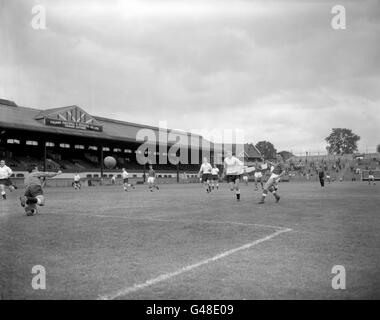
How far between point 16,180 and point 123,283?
33.3 metres

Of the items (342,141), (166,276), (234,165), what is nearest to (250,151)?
(342,141)

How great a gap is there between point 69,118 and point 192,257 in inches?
1518

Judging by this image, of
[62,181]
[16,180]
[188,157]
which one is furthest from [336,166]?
[16,180]

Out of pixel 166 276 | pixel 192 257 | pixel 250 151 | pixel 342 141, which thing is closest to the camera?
pixel 166 276

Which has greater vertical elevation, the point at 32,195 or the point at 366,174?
the point at 32,195

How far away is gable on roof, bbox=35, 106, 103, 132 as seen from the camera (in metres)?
38.7

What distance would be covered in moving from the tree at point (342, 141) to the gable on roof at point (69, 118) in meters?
97.1

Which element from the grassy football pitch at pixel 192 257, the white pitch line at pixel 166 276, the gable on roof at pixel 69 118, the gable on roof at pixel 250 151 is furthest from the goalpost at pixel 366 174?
the white pitch line at pixel 166 276

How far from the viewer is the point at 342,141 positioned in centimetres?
12119

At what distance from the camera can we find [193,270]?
4.41m

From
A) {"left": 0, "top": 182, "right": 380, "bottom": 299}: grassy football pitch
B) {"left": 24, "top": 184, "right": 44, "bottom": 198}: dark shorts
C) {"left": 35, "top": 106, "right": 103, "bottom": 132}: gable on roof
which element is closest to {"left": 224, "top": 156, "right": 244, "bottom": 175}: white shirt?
{"left": 0, "top": 182, "right": 380, "bottom": 299}: grassy football pitch

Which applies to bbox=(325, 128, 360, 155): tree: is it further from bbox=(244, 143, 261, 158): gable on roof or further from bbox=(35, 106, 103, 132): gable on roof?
bbox=(35, 106, 103, 132): gable on roof

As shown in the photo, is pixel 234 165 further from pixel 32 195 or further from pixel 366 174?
pixel 366 174

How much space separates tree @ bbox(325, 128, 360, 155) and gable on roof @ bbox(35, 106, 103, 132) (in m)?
97.1
